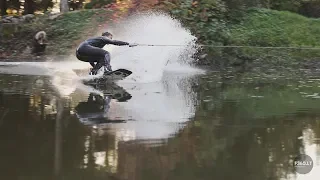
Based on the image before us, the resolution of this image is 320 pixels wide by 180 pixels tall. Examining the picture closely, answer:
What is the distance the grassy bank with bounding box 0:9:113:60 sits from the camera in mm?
19203

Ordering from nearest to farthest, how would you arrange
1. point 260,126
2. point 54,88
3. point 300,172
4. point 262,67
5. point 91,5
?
point 300,172
point 260,126
point 54,88
point 262,67
point 91,5

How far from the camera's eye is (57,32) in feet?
66.0

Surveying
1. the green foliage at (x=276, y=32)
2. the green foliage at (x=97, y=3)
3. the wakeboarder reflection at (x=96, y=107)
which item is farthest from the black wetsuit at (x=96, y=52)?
Result: the green foliage at (x=97, y=3)

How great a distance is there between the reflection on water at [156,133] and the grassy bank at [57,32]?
7.65 meters

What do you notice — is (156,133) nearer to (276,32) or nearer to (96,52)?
(96,52)

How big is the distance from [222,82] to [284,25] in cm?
688

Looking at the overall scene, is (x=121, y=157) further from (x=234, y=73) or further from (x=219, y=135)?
(x=234, y=73)

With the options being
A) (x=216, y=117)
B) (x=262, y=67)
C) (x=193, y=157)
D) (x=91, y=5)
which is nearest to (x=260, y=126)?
(x=216, y=117)

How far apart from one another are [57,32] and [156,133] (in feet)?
46.0

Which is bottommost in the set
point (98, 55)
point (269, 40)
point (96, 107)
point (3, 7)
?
point (3, 7)

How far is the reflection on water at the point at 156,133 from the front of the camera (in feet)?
17.9

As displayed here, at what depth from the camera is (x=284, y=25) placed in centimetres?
1933

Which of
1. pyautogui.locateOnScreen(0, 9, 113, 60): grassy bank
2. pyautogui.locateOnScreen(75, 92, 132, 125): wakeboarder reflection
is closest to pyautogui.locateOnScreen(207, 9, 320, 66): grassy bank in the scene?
pyautogui.locateOnScreen(0, 9, 113, 60): grassy bank

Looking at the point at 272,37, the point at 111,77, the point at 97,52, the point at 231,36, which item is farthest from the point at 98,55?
the point at 272,37
